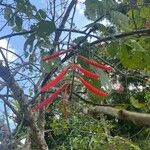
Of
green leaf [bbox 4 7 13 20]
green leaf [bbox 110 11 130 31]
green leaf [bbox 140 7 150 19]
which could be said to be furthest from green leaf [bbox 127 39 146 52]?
green leaf [bbox 4 7 13 20]

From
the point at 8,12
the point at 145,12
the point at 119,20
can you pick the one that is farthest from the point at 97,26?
the point at 8,12

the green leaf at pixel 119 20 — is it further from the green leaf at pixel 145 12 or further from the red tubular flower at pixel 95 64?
the green leaf at pixel 145 12

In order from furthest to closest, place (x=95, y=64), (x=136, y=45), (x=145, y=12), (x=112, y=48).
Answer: (x=145, y=12) → (x=112, y=48) → (x=136, y=45) → (x=95, y=64)

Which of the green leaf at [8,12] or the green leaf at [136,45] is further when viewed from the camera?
the green leaf at [8,12]

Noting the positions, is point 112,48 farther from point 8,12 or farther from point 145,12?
point 8,12

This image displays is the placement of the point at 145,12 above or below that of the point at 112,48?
above

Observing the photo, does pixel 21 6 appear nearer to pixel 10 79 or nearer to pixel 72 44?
pixel 72 44

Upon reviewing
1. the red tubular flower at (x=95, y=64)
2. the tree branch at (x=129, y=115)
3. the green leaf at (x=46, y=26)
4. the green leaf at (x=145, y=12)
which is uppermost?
the green leaf at (x=145, y=12)

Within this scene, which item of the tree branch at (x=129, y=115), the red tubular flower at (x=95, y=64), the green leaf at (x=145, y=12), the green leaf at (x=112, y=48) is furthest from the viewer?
the green leaf at (x=145, y=12)

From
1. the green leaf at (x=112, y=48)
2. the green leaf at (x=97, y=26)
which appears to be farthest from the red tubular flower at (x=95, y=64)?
the green leaf at (x=112, y=48)

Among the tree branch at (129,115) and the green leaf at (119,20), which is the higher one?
the green leaf at (119,20)

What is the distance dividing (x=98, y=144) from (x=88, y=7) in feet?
9.53

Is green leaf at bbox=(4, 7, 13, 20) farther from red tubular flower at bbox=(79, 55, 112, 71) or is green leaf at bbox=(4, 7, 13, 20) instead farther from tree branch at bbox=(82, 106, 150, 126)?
red tubular flower at bbox=(79, 55, 112, 71)

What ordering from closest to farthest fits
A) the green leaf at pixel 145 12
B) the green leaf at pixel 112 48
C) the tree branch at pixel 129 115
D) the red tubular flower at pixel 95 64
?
the red tubular flower at pixel 95 64 → the tree branch at pixel 129 115 → the green leaf at pixel 112 48 → the green leaf at pixel 145 12
